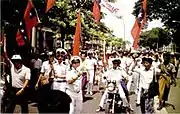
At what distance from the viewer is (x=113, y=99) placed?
10.9 metres

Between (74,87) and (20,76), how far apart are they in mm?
1108

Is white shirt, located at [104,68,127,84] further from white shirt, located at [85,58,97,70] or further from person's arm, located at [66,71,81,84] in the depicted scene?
white shirt, located at [85,58,97,70]

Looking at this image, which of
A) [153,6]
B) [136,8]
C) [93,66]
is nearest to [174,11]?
[153,6]

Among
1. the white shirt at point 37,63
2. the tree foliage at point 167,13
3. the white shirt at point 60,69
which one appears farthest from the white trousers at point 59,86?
the tree foliage at point 167,13

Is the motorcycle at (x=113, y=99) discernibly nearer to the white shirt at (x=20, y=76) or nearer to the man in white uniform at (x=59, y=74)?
the man in white uniform at (x=59, y=74)

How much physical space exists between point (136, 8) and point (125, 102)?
34.5 metres

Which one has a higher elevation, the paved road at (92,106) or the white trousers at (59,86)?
the white trousers at (59,86)

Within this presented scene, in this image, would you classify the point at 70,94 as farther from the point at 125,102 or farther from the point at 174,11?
the point at 174,11

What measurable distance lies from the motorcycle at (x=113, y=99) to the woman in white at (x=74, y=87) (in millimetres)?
1411

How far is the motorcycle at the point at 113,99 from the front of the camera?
35.6ft

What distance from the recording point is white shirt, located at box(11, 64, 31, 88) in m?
8.93

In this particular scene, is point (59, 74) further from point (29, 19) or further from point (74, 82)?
point (29, 19)

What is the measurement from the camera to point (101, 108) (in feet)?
38.4

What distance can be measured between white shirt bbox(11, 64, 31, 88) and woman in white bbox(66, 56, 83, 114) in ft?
3.11
